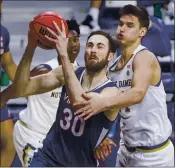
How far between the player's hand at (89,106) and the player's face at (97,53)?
31 cm

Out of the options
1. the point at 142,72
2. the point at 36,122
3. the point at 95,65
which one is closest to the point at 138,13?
the point at 142,72

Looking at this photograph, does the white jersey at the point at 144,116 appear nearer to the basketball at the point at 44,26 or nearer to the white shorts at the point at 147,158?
the white shorts at the point at 147,158

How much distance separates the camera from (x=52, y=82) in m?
4.71

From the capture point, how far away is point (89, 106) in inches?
168

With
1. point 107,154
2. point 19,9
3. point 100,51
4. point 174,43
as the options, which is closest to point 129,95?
point 100,51

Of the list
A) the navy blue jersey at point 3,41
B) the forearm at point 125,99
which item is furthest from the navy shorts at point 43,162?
the navy blue jersey at point 3,41

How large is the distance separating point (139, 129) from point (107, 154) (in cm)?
99

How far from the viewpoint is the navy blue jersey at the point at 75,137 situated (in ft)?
14.7

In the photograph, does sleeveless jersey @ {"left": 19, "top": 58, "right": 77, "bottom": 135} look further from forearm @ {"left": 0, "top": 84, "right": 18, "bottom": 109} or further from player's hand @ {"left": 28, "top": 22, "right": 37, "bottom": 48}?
player's hand @ {"left": 28, "top": 22, "right": 37, "bottom": 48}

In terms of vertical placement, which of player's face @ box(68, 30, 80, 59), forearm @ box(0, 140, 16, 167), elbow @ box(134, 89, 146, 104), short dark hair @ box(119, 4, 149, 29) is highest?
short dark hair @ box(119, 4, 149, 29)

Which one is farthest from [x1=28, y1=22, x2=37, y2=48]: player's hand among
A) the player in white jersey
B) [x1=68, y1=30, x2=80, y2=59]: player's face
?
the player in white jersey

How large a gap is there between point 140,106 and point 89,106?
0.64 m

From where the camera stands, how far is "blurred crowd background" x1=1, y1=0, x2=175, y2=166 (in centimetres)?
749

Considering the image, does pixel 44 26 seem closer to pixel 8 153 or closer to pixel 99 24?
pixel 8 153
